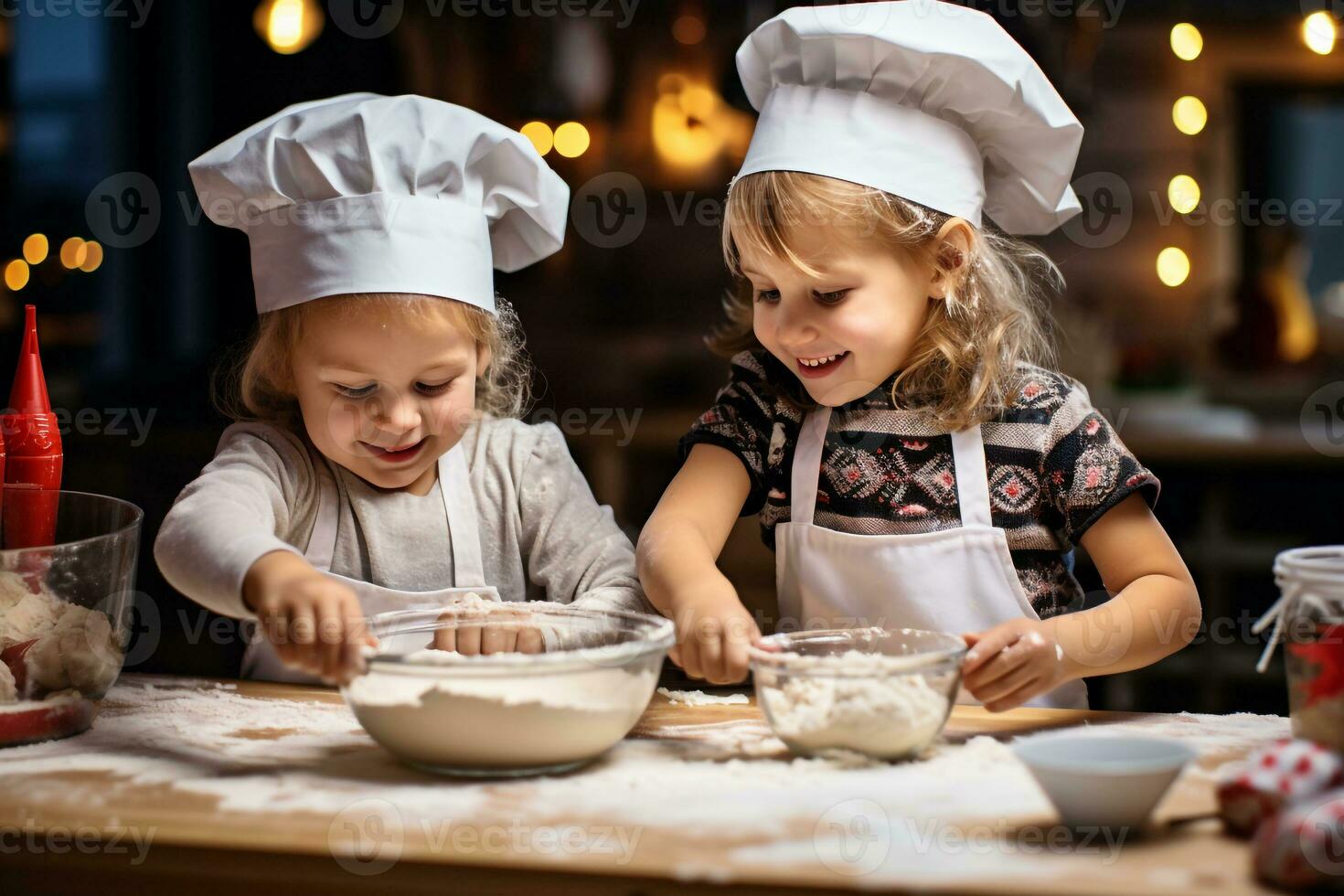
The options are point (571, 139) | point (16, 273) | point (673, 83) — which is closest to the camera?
point (16, 273)

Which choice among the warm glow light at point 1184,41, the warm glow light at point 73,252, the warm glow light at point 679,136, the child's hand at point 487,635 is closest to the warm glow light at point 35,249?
the warm glow light at point 73,252

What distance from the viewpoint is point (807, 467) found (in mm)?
1344

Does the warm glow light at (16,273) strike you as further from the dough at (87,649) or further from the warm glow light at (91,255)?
the dough at (87,649)

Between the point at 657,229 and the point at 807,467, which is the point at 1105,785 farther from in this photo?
the point at 657,229

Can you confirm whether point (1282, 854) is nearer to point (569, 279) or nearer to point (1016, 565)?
point (1016, 565)

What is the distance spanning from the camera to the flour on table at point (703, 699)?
3.87ft

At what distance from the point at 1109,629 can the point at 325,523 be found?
0.80 m

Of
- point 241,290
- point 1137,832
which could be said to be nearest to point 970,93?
point 1137,832

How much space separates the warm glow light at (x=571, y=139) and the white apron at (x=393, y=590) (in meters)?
2.32

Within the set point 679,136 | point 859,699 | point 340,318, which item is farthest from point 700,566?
point 679,136

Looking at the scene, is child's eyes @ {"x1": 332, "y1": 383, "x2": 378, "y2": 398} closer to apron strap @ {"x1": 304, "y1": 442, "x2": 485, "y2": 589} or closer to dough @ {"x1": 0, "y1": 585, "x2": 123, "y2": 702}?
apron strap @ {"x1": 304, "y1": 442, "x2": 485, "y2": 589}

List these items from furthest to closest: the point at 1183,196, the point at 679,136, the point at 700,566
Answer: the point at 679,136 → the point at 1183,196 → the point at 700,566

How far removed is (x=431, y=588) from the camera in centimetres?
139

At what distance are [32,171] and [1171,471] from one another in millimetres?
2964
